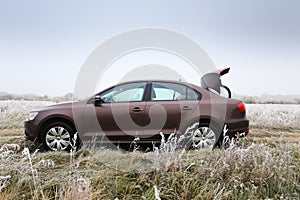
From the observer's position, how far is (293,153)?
420 cm

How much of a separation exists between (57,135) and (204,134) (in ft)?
9.47

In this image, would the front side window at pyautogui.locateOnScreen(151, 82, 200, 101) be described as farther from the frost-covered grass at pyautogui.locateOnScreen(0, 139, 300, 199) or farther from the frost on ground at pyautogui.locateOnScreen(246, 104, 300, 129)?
the frost on ground at pyautogui.locateOnScreen(246, 104, 300, 129)

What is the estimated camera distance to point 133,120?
4.96 meters

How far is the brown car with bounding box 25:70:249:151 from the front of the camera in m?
4.95

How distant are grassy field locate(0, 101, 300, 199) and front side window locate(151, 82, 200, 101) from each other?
134cm

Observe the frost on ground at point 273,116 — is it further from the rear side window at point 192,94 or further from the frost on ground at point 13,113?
the frost on ground at point 13,113

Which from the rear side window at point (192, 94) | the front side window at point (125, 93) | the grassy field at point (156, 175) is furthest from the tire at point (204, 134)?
the front side window at point (125, 93)

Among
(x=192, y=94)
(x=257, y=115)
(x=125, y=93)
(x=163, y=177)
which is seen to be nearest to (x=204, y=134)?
(x=192, y=94)

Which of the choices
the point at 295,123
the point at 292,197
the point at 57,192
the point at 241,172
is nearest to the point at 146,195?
the point at 57,192

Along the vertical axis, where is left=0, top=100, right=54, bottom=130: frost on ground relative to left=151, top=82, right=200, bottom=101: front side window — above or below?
below

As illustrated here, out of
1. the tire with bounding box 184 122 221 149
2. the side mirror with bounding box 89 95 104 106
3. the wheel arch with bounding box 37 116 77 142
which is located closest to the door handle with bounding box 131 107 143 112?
the side mirror with bounding box 89 95 104 106

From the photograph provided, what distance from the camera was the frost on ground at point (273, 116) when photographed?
811 centimetres

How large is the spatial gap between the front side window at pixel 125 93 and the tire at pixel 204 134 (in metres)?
1.20

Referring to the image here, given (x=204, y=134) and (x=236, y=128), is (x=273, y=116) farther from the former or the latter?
(x=204, y=134)
